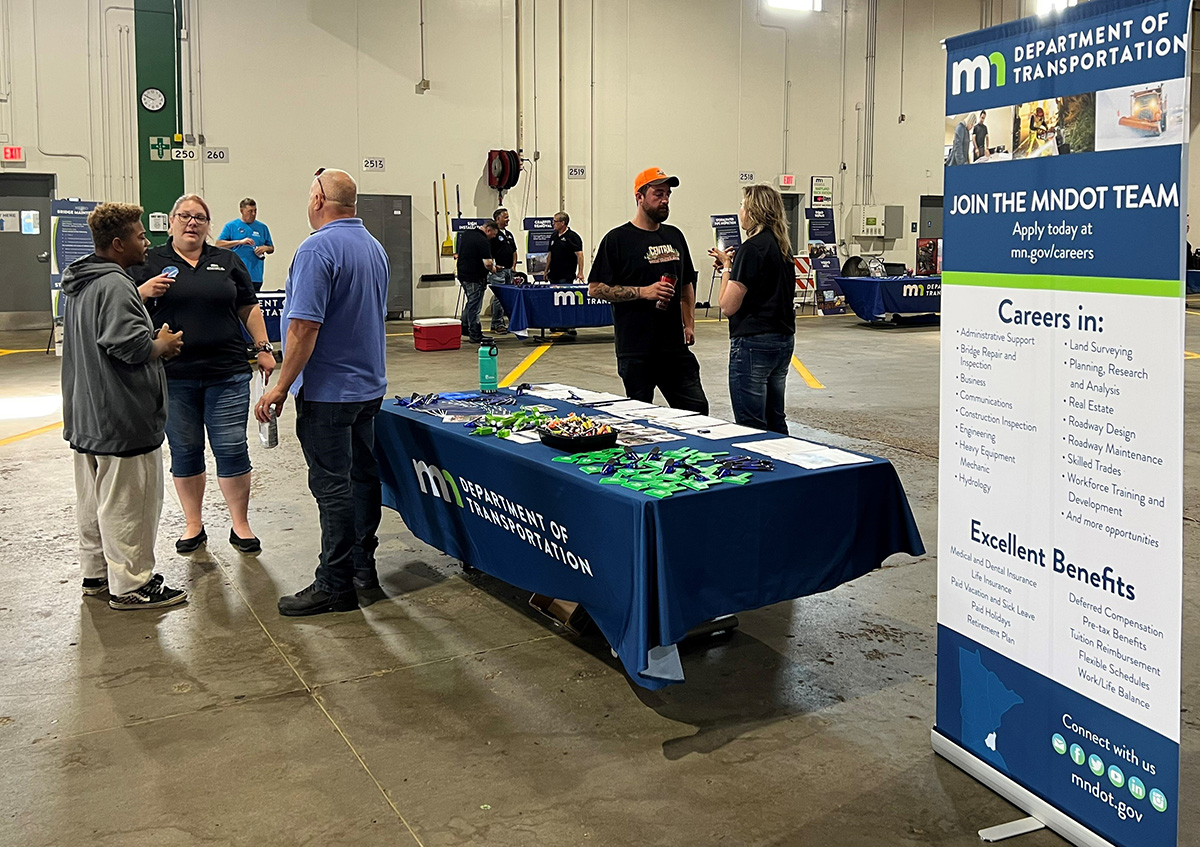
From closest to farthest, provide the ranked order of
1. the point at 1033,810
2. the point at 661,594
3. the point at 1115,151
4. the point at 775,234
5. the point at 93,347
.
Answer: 1. the point at 1115,151
2. the point at 1033,810
3. the point at 661,594
4. the point at 93,347
5. the point at 775,234

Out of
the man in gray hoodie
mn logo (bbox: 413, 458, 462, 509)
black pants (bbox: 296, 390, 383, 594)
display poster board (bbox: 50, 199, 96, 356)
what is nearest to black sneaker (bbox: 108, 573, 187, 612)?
the man in gray hoodie

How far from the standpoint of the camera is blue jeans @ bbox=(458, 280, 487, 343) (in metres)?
13.5

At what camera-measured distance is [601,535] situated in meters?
3.15

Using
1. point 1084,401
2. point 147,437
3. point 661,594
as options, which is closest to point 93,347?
point 147,437

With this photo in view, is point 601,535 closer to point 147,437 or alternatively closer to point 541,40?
point 147,437

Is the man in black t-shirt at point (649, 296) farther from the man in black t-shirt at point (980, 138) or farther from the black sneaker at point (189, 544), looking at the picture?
the man in black t-shirt at point (980, 138)

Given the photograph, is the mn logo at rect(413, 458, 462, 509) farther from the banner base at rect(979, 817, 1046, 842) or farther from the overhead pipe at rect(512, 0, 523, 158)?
the overhead pipe at rect(512, 0, 523, 158)

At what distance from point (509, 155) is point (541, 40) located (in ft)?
6.38

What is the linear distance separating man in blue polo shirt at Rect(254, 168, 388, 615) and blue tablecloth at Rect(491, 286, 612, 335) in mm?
8939

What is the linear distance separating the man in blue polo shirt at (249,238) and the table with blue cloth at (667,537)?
380 inches

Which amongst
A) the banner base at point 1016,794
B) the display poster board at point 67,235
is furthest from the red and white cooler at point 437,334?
the banner base at point 1016,794

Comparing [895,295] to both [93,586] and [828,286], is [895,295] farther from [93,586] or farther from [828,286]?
[93,586]

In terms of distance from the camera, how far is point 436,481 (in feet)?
13.7

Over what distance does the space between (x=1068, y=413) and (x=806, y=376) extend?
8212 millimetres
